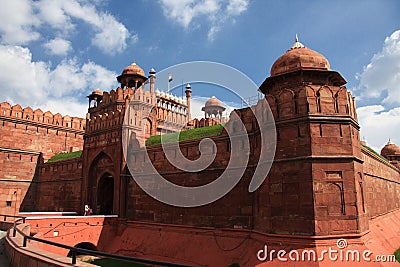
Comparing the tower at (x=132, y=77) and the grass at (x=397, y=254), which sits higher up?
the tower at (x=132, y=77)

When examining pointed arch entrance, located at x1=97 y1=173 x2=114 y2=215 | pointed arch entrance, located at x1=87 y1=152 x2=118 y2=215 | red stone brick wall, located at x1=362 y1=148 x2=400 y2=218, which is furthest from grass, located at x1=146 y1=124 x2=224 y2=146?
red stone brick wall, located at x1=362 y1=148 x2=400 y2=218

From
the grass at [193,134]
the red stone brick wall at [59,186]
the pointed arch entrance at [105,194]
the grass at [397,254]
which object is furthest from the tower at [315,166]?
the red stone brick wall at [59,186]

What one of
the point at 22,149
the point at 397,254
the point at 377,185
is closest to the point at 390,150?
the point at 377,185

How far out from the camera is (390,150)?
32.3 meters

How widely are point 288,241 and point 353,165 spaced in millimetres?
2939

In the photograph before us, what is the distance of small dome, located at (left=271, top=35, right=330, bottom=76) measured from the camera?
36.1 feet

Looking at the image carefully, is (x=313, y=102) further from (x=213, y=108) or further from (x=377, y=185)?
(x=213, y=108)

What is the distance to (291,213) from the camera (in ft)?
28.2

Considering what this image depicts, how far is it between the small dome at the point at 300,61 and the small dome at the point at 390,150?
1048 inches

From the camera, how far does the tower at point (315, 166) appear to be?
27.2ft

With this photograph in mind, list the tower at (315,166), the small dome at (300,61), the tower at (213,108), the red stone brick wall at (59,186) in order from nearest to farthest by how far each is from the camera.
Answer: the tower at (315,166), the small dome at (300,61), the red stone brick wall at (59,186), the tower at (213,108)

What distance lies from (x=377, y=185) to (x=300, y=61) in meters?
8.49

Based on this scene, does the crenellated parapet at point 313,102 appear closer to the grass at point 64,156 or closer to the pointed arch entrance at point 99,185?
the pointed arch entrance at point 99,185

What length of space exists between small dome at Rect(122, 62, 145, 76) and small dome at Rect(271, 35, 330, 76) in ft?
44.6
